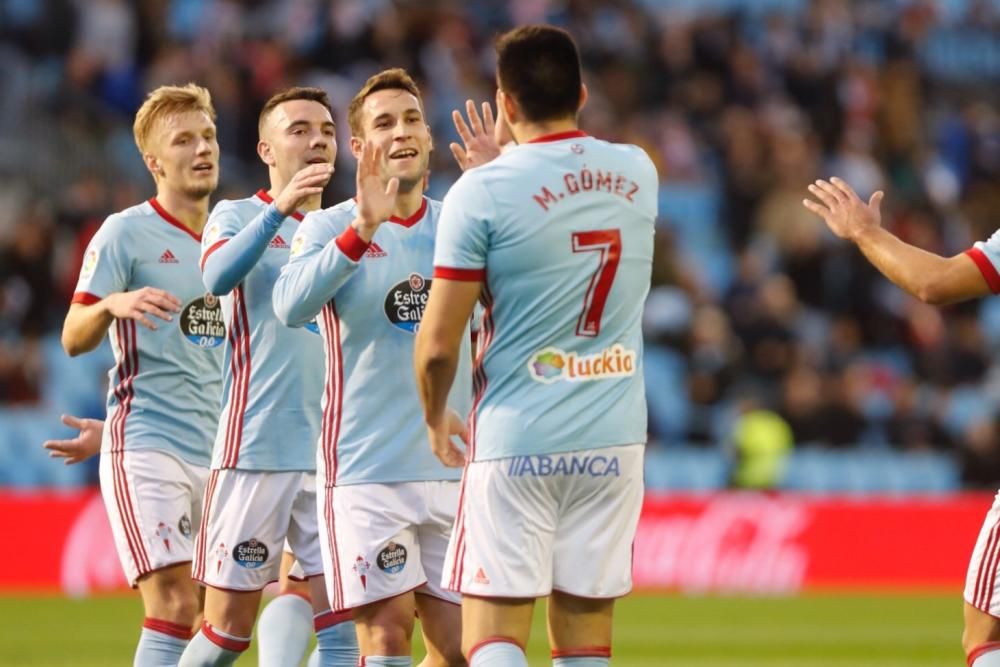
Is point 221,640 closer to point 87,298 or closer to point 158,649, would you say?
point 158,649

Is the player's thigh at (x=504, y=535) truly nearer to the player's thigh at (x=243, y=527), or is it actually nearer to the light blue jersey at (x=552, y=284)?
the light blue jersey at (x=552, y=284)

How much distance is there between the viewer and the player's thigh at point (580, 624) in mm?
6305

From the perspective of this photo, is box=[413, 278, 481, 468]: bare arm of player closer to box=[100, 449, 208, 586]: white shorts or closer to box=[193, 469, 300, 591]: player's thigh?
box=[193, 469, 300, 591]: player's thigh

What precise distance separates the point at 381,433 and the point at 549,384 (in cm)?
117

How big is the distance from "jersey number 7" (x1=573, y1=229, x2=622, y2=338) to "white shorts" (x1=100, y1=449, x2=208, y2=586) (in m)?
2.58

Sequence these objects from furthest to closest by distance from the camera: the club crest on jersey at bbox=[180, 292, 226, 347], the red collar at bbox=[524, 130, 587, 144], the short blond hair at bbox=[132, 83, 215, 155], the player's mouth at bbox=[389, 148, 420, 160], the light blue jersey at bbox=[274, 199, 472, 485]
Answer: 1. the short blond hair at bbox=[132, 83, 215, 155]
2. the club crest on jersey at bbox=[180, 292, 226, 347]
3. the player's mouth at bbox=[389, 148, 420, 160]
4. the light blue jersey at bbox=[274, 199, 472, 485]
5. the red collar at bbox=[524, 130, 587, 144]

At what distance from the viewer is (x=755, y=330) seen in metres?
20.8

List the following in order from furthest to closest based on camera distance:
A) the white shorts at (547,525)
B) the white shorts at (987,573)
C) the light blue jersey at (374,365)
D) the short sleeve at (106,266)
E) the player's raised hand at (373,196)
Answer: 1. the short sleeve at (106,266)
2. the light blue jersey at (374,365)
3. the player's raised hand at (373,196)
4. the white shorts at (987,573)
5. the white shorts at (547,525)

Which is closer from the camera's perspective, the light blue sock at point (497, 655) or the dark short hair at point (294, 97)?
the light blue sock at point (497, 655)

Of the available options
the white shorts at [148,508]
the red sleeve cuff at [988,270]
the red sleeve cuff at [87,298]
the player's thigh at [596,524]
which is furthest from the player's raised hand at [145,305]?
the red sleeve cuff at [988,270]

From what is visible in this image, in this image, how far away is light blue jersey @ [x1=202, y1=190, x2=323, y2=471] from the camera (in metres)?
7.78

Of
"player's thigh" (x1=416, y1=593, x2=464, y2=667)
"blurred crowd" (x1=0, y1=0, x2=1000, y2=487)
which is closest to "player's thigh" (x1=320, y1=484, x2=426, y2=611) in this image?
"player's thigh" (x1=416, y1=593, x2=464, y2=667)

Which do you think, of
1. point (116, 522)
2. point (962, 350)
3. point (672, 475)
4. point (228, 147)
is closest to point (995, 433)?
point (962, 350)

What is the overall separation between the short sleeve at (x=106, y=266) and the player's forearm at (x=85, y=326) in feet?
0.27
